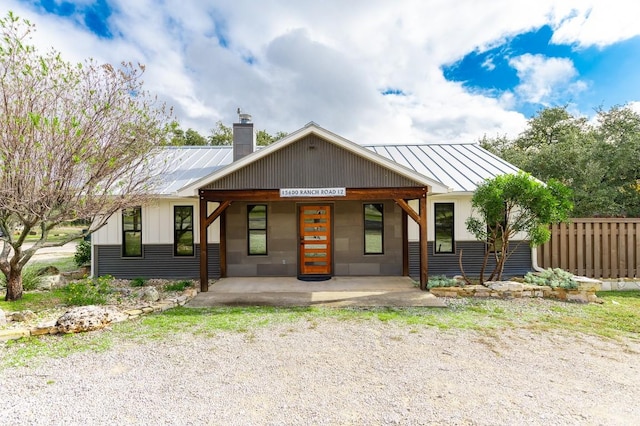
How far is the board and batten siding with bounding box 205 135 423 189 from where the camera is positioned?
7.69 metres

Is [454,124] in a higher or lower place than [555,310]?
higher

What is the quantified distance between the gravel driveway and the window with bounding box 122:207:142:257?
5.70 m

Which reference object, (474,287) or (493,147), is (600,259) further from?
(493,147)

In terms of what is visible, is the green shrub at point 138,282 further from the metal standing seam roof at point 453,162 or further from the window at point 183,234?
the metal standing seam roof at point 453,162

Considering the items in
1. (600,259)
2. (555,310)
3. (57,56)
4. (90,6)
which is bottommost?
(555,310)

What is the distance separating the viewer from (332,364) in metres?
3.97

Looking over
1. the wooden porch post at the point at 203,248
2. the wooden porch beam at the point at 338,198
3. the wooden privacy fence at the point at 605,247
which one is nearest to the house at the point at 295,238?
the wooden porch post at the point at 203,248

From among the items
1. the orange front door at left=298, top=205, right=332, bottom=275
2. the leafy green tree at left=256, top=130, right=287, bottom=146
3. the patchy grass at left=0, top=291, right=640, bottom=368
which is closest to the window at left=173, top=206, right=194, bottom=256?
the patchy grass at left=0, top=291, right=640, bottom=368

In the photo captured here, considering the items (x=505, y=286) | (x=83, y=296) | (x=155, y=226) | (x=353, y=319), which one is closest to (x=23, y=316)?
(x=83, y=296)

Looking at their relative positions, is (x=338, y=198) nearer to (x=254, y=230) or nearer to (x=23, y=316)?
(x=254, y=230)

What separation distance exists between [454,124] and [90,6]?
82.9 feet

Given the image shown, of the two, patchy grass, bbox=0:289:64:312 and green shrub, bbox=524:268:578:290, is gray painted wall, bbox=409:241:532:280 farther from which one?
patchy grass, bbox=0:289:64:312

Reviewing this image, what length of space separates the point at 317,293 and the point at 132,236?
610 cm

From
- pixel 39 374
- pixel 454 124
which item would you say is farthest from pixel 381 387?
pixel 454 124
